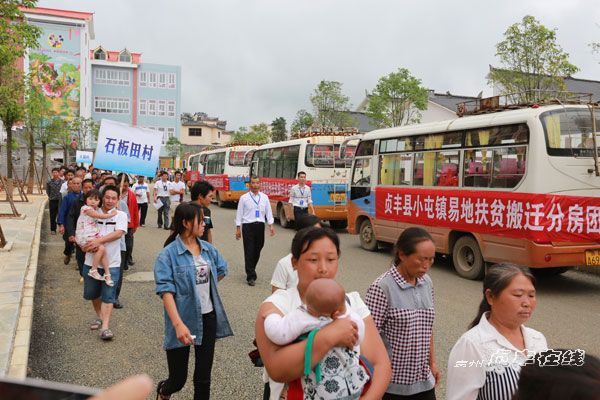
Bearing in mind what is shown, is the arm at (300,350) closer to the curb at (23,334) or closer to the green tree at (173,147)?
→ the curb at (23,334)

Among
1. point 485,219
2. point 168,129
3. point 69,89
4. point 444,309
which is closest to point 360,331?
point 444,309

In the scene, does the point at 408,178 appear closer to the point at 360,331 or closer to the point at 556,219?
the point at 556,219

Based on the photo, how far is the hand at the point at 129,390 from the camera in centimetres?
79

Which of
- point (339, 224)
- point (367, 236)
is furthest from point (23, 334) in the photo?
point (339, 224)

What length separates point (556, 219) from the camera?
794cm

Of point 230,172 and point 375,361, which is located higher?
point 230,172

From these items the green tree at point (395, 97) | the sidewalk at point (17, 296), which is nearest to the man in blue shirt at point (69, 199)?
the sidewalk at point (17, 296)

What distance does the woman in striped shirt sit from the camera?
7.34ft

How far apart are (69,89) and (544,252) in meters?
58.6

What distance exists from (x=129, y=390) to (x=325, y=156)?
16009mm

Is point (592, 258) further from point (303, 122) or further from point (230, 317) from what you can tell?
point (303, 122)

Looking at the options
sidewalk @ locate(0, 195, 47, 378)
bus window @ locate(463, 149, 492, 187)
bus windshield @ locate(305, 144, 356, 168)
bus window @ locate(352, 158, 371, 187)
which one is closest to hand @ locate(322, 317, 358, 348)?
sidewalk @ locate(0, 195, 47, 378)

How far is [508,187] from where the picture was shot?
27.8 feet

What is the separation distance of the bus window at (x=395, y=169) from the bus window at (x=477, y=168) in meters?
1.67
